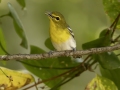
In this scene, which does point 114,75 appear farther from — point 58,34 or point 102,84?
point 58,34

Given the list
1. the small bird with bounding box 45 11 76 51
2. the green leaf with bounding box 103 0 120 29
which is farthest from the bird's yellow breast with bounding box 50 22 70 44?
the green leaf with bounding box 103 0 120 29

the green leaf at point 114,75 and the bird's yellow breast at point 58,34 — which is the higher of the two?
the bird's yellow breast at point 58,34

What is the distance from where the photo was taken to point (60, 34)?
0.93 meters

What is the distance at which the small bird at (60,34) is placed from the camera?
917 mm

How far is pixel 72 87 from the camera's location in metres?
1.53

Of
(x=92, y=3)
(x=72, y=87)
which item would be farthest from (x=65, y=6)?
(x=72, y=87)

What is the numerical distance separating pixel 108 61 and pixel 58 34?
0.90ft

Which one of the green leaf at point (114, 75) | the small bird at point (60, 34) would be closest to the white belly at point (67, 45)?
the small bird at point (60, 34)

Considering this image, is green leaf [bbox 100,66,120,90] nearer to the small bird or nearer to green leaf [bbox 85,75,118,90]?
green leaf [bbox 85,75,118,90]

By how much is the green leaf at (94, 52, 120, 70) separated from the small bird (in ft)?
0.75

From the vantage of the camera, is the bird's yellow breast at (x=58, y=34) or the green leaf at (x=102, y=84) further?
the bird's yellow breast at (x=58, y=34)

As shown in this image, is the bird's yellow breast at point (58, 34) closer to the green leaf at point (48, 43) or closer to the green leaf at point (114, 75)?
the green leaf at point (48, 43)

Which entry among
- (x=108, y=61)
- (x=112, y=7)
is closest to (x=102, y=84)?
(x=108, y=61)

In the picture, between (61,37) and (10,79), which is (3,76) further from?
(61,37)
